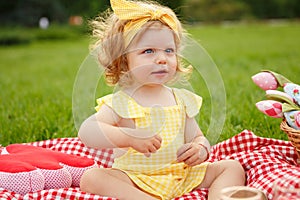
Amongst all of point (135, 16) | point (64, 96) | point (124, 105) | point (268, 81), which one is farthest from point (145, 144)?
point (64, 96)

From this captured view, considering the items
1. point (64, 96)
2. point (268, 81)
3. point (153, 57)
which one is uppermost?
point (153, 57)

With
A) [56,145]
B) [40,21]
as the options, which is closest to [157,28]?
[56,145]

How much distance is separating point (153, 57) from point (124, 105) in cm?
A: 21

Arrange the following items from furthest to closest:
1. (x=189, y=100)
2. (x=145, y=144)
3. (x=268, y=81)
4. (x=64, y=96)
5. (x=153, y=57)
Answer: (x=64, y=96) < (x=268, y=81) < (x=189, y=100) < (x=153, y=57) < (x=145, y=144)

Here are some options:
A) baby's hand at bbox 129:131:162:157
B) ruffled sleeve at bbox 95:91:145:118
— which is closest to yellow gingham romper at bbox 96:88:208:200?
ruffled sleeve at bbox 95:91:145:118

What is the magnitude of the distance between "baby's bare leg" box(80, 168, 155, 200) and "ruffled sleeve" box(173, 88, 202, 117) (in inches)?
14.1

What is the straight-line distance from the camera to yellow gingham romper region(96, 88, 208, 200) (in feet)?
6.34

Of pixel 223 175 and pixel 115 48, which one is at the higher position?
pixel 115 48

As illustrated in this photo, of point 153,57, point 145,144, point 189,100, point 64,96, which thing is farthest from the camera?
point 64,96

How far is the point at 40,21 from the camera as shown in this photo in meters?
15.5

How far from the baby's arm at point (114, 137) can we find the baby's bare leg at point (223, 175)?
11.2 inches

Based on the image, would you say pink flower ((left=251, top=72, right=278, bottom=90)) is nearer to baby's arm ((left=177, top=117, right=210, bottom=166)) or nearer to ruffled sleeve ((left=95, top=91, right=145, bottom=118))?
baby's arm ((left=177, top=117, right=210, bottom=166))

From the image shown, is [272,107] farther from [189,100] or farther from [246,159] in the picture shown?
[189,100]

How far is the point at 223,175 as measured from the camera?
6.53 feet
